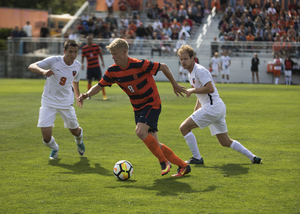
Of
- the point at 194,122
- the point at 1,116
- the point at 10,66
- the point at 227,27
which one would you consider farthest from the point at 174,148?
the point at 10,66

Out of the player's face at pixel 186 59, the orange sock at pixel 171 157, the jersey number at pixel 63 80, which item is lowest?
the orange sock at pixel 171 157

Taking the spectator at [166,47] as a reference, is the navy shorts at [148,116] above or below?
below

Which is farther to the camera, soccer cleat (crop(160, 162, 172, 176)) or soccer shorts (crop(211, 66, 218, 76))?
soccer shorts (crop(211, 66, 218, 76))

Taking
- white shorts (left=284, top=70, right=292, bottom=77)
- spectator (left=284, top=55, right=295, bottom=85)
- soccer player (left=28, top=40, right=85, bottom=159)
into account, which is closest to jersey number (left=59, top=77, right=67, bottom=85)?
soccer player (left=28, top=40, right=85, bottom=159)

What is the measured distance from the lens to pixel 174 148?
698 centimetres

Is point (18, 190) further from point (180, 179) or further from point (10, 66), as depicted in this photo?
point (10, 66)

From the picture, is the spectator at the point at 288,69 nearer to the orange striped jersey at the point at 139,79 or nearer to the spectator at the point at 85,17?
the spectator at the point at 85,17

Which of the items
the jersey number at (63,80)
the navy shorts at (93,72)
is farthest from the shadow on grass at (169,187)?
the navy shorts at (93,72)

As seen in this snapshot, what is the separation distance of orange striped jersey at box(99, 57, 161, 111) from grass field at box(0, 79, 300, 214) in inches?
42.9

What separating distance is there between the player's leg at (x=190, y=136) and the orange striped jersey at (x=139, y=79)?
811 millimetres

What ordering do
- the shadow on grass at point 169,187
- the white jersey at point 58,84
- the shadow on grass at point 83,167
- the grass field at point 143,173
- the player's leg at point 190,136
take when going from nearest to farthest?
the grass field at point 143,173 < the shadow on grass at point 169,187 < the shadow on grass at point 83,167 < the player's leg at point 190,136 < the white jersey at point 58,84

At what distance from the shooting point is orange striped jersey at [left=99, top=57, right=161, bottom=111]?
16.3ft

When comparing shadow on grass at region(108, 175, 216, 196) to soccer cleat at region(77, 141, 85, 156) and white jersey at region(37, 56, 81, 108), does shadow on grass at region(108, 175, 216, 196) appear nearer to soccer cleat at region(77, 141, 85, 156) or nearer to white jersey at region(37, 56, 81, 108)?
soccer cleat at region(77, 141, 85, 156)

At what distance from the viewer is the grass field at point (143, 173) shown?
13.3 feet
